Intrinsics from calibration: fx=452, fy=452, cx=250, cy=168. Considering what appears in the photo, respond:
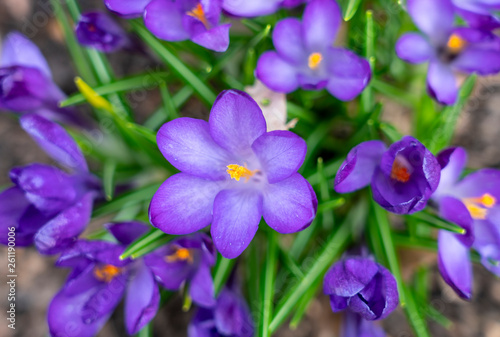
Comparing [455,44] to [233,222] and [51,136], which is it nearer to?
[233,222]

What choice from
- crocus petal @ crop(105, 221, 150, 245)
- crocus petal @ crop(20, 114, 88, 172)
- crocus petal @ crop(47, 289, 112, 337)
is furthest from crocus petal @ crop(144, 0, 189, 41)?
crocus petal @ crop(47, 289, 112, 337)

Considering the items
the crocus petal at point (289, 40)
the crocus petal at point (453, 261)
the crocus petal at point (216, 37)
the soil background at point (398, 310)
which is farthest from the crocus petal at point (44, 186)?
the crocus petal at point (453, 261)

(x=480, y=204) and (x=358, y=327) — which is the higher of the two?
(x=480, y=204)

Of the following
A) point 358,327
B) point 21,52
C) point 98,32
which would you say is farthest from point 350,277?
point 21,52

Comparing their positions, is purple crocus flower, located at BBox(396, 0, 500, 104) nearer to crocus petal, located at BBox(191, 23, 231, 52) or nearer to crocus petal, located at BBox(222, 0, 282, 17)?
crocus petal, located at BBox(222, 0, 282, 17)

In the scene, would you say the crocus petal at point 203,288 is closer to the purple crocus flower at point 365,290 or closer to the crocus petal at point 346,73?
the purple crocus flower at point 365,290

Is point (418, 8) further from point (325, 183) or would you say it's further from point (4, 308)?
point (4, 308)
